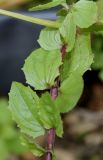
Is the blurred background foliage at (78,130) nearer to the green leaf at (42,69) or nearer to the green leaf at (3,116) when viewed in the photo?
the green leaf at (3,116)

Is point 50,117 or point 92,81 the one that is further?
point 92,81

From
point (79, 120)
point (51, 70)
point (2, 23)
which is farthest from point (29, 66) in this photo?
point (79, 120)

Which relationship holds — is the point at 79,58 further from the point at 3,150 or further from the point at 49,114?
the point at 3,150

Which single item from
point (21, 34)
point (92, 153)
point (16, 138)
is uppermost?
point (21, 34)

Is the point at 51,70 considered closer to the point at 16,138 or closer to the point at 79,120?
the point at 16,138

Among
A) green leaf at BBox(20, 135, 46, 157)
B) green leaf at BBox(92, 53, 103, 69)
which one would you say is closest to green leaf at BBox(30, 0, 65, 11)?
green leaf at BBox(20, 135, 46, 157)

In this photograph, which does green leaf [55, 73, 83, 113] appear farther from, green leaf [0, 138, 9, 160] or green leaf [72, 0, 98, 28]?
green leaf [0, 138, 9, 160]

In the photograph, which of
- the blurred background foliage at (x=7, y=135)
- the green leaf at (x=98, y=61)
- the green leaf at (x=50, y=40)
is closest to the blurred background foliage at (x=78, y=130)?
the blurred background foliage at (x=7, y=135)
